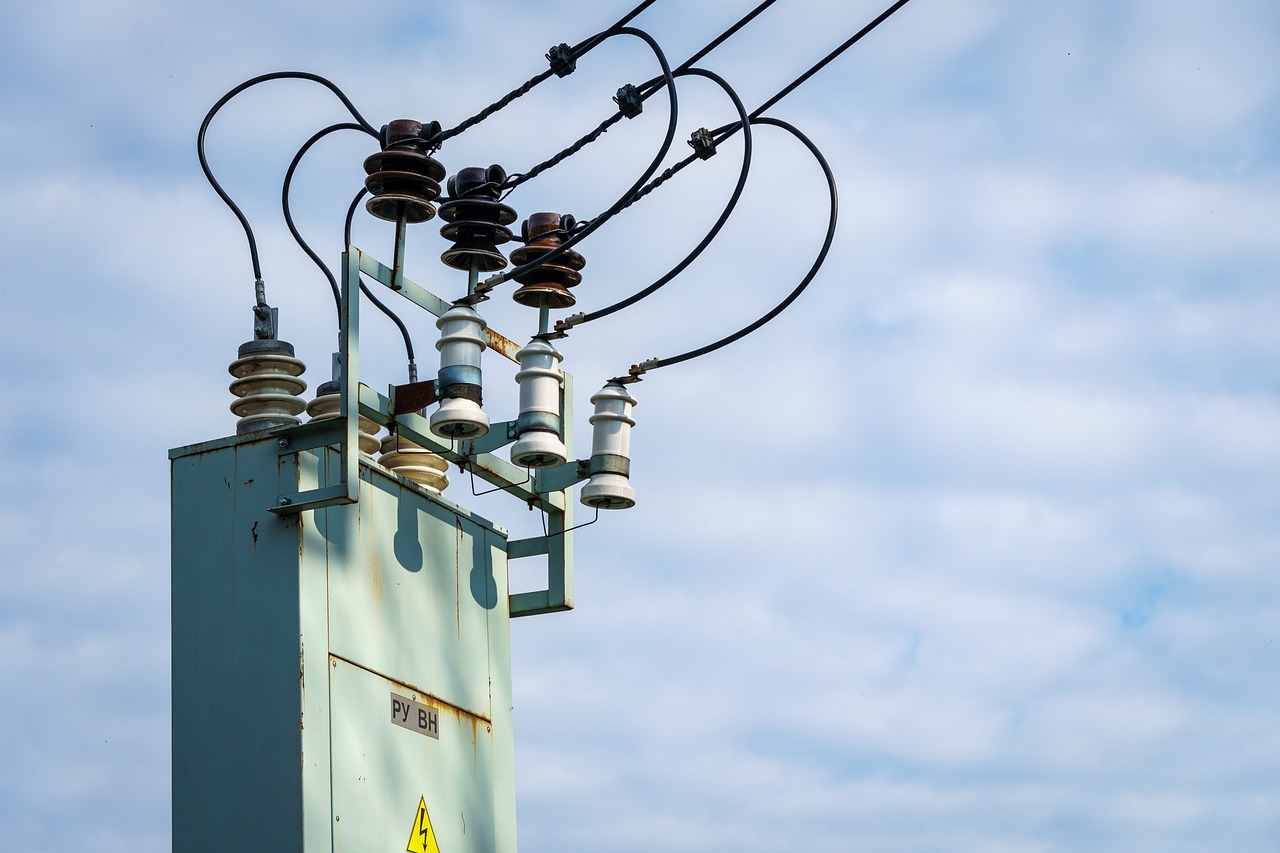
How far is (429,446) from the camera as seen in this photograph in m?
9.13

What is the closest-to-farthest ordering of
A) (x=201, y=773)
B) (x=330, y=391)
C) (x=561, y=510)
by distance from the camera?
(x=201, y=773), (x=330, y=391), (x=561, y=510)

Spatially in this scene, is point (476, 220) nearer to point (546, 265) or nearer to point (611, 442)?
point (546, 265)

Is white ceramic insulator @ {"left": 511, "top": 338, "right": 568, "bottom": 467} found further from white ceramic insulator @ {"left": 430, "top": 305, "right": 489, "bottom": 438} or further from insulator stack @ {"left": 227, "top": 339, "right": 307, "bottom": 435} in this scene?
insulator stack @ {"left": 227, "top": 339, "right": 307, "bottom": 435}

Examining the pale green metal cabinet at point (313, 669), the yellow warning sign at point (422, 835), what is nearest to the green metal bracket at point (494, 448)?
the pale green metal cabinet at point (313, 669)

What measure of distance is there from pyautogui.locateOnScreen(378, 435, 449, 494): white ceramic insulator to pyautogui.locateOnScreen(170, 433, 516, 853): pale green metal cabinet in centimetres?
27

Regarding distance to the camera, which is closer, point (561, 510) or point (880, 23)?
point (880, 23)

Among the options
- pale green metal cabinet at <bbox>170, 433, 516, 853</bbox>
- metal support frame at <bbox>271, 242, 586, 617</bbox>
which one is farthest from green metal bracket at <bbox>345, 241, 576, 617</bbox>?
pale green metal cabinet at <bbox>170, 433, 516, 853</bbox>

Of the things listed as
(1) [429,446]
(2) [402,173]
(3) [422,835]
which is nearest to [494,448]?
(1) [429,446]

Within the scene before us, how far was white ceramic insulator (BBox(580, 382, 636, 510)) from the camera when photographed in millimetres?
8891

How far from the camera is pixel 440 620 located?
29.8 ft

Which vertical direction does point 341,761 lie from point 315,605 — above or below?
below

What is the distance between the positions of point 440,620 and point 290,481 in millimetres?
1163

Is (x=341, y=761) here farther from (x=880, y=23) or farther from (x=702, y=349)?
(x=880, y=23)

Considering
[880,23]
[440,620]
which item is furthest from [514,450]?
[880,23]
